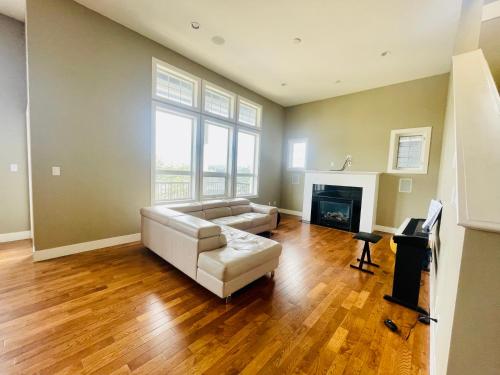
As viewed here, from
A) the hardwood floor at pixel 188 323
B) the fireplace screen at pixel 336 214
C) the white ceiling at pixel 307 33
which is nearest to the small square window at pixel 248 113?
the white ceiling at pixel 307 33

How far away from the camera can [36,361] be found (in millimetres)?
1303

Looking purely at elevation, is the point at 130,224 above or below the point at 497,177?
below

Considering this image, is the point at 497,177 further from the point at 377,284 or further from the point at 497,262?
the point at 377,284

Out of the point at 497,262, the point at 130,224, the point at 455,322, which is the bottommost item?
the point at 130,224

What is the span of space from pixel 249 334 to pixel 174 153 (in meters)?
3.42

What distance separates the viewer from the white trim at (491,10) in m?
2.55

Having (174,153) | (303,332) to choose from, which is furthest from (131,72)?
(303,332)

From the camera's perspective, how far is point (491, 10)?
8.44ft

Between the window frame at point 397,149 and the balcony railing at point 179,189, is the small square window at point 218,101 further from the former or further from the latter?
the window frame at point 397,149

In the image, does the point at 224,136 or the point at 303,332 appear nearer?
the point at 303,332

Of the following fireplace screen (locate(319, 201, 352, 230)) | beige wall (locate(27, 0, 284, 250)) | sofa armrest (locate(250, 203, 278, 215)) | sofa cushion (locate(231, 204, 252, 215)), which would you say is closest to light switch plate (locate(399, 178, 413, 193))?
fireplace screen (locate(319, 201, 352, 230))

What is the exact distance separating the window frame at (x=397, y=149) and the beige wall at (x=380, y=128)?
0.27ft

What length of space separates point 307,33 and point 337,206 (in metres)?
3.75

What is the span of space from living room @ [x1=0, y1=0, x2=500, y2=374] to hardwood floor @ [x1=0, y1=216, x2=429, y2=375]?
16 mm
